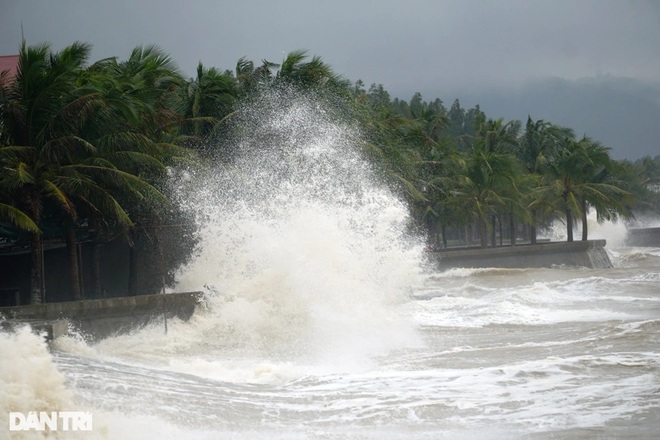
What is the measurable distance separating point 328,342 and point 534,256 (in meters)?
26.9

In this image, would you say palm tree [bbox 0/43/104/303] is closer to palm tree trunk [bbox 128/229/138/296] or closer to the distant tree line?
the distant tree line

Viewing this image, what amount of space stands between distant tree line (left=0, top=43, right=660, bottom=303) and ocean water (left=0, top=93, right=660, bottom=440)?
1.07m

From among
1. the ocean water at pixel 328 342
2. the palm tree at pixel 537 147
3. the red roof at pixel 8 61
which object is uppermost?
the red roof at pixel 8 61

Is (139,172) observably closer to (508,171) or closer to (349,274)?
(349,274)

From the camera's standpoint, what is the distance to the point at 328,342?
1598 cm

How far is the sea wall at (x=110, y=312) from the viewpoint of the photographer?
15.3 metres

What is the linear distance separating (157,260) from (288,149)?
19.0 ft

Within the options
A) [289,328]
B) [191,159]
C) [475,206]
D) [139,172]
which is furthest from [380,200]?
[475,206]

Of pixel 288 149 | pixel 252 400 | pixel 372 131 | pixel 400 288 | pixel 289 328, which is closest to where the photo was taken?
pixel 252 400

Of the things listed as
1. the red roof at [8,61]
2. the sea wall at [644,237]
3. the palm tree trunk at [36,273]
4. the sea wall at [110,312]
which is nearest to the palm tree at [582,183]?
the sea wall at [644,237]

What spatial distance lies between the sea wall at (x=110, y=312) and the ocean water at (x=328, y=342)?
0.30 m

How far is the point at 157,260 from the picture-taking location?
2314cm

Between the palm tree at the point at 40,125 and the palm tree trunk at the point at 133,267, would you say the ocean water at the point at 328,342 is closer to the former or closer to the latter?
the palm tree trunk at the point at 133,267

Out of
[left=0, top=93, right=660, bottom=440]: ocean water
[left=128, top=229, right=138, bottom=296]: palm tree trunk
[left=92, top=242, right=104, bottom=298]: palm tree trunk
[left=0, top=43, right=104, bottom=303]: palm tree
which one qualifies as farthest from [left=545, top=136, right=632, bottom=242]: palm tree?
[left=0, top=43, right=104, bottom=303]: palm tree
